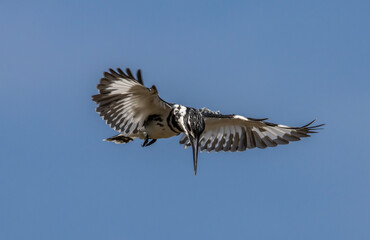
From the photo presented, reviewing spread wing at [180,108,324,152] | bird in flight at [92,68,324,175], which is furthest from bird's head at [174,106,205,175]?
spread wing at [180,108,324,152]

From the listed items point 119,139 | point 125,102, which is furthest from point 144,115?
point 119,139

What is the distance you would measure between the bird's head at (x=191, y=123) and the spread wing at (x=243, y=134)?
1287mm

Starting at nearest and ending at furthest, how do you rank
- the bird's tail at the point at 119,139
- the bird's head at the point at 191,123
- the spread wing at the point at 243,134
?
the bird's head at the point at 191,123 → the bird's tail at the point at 119,139 → the spread wing at the point at 243,134

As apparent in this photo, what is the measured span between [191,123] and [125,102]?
4.51 feet

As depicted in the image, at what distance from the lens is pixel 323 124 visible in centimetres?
1534

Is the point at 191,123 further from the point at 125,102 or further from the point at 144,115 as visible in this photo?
the point at 125,102

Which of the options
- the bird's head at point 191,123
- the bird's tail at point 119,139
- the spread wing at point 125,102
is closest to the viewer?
the spread wing at point 125,102

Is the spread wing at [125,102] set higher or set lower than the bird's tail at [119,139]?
higher

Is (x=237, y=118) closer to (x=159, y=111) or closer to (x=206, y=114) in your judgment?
(x=206, y=114)

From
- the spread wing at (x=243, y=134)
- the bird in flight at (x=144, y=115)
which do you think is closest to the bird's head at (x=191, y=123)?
the bird in flight at (x=144, y=115)

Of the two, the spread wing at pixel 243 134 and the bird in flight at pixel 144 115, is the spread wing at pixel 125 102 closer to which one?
the bird in flight at pixel 144 115

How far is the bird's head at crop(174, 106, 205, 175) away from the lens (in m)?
14.4

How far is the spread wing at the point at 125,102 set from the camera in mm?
13969

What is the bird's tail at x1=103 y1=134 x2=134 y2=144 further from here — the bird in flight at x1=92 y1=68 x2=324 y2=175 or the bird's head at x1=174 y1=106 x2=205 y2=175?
the bird's head at x1=174 y1=106 x2=205 y2=175
